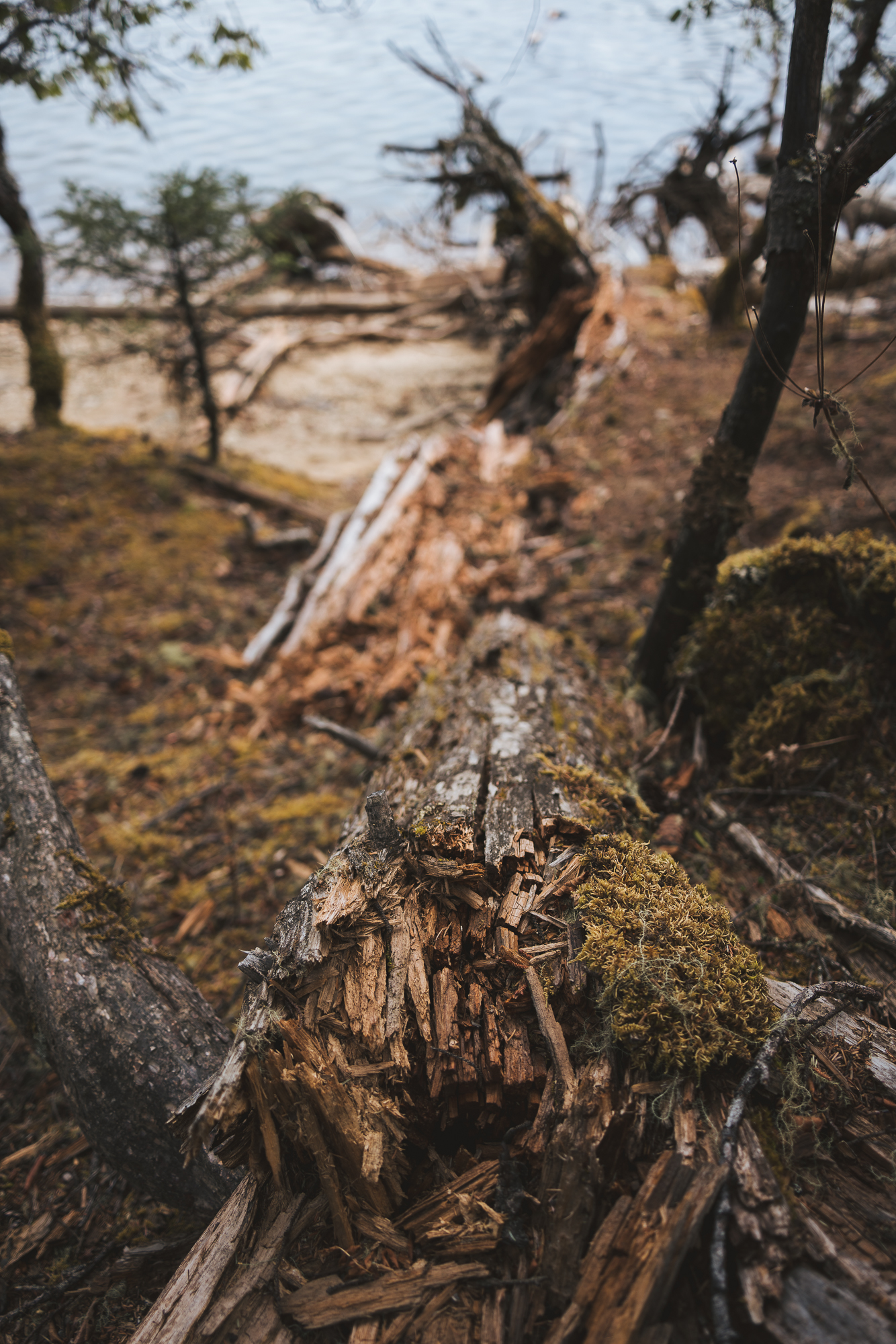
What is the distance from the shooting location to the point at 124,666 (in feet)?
18.5

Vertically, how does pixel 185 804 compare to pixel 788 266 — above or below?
below

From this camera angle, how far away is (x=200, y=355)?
23.5ft

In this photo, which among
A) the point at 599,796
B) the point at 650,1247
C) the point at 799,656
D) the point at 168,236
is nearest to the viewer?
the point at 650,1247

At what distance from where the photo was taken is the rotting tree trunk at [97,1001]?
1.90m

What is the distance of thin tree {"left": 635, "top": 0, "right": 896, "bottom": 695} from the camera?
2.13 metres

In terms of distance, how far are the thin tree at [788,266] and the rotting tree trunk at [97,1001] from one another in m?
2.90

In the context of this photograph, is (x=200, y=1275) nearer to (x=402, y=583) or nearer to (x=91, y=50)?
(x=402, y=583)

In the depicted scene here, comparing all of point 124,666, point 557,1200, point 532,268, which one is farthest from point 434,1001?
point 532,268

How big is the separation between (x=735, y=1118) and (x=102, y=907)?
83.6 inches

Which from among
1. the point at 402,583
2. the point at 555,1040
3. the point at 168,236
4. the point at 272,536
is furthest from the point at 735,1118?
the point at 168,236

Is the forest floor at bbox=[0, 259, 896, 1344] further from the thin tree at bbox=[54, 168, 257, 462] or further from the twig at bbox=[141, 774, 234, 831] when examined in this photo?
the thin tree at bbox=[54, 168, 257, 462]

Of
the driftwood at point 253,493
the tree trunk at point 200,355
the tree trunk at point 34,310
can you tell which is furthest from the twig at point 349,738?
the tree trunk at point 34,310

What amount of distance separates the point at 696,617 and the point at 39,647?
5.84 m

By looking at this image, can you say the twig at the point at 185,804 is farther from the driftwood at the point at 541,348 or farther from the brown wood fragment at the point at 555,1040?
the driftwood at the point at 541,348
